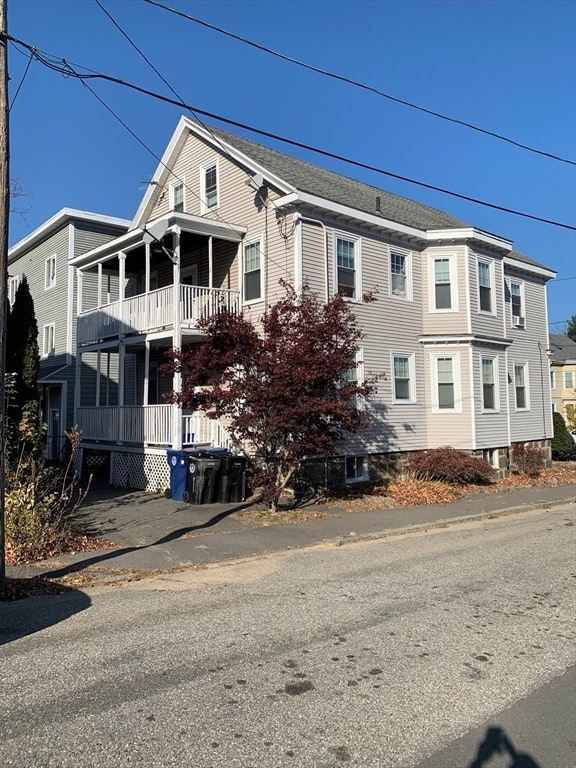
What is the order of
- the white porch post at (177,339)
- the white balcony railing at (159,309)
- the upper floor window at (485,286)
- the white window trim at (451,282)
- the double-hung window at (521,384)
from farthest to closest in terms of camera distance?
1. the double-hung window at (521,384)
2. the upper floor window at (485,286)
3. the white window trim at (451,282)
4. the white balcony railing at (159,309)
5. the white porch post at (177,339)

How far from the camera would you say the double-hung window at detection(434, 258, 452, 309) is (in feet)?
63.4

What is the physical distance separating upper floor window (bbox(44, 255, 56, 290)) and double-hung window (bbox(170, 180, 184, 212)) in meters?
8.22

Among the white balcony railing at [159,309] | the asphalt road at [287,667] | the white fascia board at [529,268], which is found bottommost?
the asphalt road at [287,667]

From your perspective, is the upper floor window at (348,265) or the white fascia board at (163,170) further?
the white fascia board at (163,170)

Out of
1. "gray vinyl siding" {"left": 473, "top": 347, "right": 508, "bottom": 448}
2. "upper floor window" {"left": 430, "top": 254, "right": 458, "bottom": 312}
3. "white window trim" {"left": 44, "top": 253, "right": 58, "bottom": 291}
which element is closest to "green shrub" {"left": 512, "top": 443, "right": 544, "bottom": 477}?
"gray vinyl siding" {"left": 473, "top": 347, "right": 508, "bottom": 448}

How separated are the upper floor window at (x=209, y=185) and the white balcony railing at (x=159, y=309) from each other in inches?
136

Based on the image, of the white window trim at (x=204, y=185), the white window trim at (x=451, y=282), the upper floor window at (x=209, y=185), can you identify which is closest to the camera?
the white window trim at (x=204, y=185)

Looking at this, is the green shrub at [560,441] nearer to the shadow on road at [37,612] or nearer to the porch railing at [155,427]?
the porch railing at [155,427]

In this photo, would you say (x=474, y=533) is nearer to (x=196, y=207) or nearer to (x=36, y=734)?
(x=36, y=734)

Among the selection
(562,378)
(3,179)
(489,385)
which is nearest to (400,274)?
(489,385)

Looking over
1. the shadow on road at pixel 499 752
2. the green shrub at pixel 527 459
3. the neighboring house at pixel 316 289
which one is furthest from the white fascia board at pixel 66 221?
the shadow on road at pixel 499 752

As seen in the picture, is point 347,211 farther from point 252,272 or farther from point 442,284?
point 442,284

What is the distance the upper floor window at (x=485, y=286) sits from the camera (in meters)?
19.7

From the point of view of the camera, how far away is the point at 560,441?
86.3 ft
